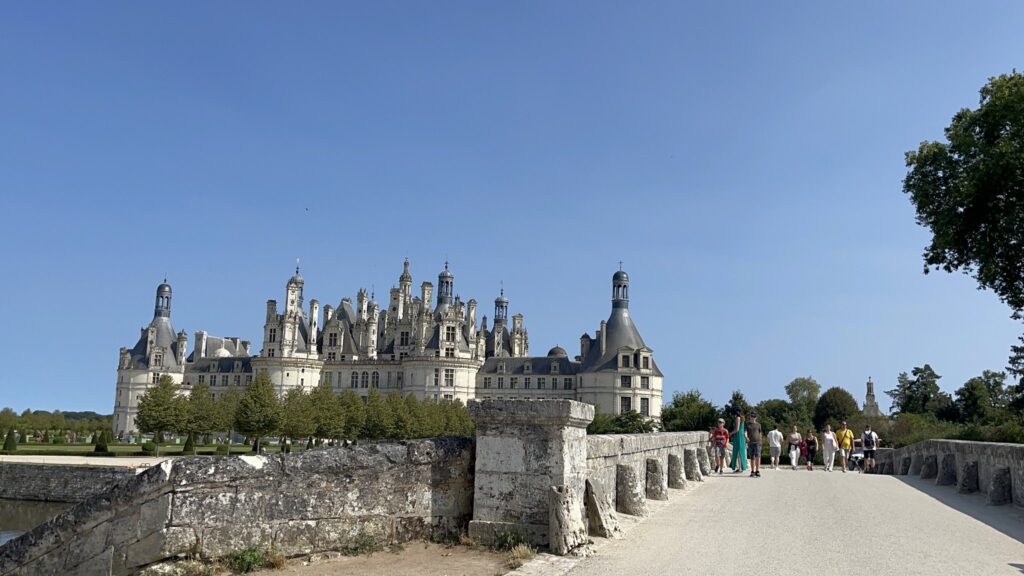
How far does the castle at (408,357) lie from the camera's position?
276 ft

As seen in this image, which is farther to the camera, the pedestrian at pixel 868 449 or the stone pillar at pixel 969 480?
the pedestrian at pixel 868 449

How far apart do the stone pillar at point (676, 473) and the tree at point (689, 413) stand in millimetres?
31690

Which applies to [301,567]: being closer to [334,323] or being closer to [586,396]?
[586,396]

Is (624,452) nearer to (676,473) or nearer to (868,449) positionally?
(676,473)

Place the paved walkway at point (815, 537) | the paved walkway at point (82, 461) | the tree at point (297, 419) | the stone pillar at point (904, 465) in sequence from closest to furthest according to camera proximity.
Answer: the paved walkway at point (815, 537) < the stone pillar at point (904, 465) < the paved walkway at point (82, 461) < the tree at point (297, 419)

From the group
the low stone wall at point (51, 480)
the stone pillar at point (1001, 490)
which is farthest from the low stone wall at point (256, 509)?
the low stone wall at point (51, 480)

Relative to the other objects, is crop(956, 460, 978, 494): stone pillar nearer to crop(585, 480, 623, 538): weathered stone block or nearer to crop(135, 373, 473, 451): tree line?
crop(585, 480, 623, 538): weathered stone block

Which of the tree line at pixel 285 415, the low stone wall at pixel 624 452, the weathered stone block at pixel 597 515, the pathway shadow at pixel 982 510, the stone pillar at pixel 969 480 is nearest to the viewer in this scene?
the weathered stone block at pixel 597 515

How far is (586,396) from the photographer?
84.2 m

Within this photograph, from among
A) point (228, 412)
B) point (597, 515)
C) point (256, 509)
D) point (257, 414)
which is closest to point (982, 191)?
point (597, 515)

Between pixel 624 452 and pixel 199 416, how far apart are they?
50618mm

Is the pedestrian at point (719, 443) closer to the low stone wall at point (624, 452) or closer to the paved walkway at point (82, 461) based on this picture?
the low stone wall at point (624, 452)

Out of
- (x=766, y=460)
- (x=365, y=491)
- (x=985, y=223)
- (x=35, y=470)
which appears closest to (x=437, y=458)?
(x=365, y=491)

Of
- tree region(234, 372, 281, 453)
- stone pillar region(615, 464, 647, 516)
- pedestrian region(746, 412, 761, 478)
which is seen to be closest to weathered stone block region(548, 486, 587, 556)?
stone pillar region(615, 464, 647, 516)
